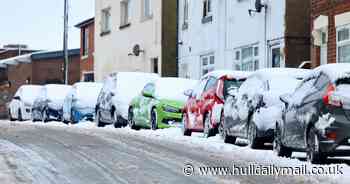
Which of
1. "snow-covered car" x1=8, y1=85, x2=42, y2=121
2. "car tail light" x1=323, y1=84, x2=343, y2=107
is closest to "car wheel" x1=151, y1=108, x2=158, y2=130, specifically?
"car tail light" x1=323, y1=84, x2=343, y2=107

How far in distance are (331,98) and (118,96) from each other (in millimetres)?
13883

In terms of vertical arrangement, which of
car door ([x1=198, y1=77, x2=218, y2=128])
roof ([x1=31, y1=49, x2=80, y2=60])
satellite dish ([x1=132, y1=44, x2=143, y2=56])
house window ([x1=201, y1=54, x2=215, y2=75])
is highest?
roof ([x1=31, y1=49, x2=80, y2=60])

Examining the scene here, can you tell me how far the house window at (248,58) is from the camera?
88.7ft

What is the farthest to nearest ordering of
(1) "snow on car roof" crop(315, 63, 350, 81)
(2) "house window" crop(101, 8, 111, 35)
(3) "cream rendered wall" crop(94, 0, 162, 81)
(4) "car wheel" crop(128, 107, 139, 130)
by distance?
(2) "house window" crop(101, 8, 111, 35), (3) "cream rendered wall" crop(94, 0, 162, 81), (4) "car wheel" crop(128, 107, 139, 130), (1) "snow on car roof" crop(315, 63, 350, 81)

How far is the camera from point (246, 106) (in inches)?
648

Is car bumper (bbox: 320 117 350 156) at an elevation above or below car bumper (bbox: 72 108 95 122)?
above

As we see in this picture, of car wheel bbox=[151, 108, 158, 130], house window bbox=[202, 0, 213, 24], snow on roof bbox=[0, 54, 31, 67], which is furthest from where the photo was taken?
snow on roof bbox=[0, 54, 31, 67]

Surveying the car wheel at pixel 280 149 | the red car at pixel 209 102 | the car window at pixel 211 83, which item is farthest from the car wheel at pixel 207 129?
the car wheel at pixel 280 149

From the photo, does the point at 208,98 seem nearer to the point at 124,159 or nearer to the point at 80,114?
the point at 124,159

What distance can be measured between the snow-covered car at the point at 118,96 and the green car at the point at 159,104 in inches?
38.3

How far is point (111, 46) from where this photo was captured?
43344 mm

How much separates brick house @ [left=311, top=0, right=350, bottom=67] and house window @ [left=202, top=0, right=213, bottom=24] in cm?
860

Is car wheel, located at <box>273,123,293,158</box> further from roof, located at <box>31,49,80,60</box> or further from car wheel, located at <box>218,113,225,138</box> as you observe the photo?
roof, located at <box>31,49,80,60</box>

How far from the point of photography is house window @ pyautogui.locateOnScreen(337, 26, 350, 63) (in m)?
20.9
